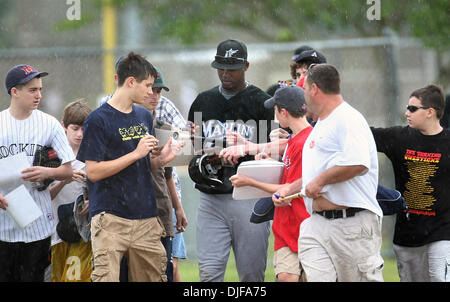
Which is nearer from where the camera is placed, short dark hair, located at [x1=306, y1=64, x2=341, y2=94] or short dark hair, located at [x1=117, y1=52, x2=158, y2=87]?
short dark hair, located at [x1=306, y1=64, x2=341, y2=94]

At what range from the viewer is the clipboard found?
5.84 m

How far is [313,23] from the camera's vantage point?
13227 mm

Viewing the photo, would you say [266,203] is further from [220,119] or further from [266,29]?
[266,29]

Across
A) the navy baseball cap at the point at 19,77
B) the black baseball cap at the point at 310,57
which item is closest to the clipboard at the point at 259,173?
the black baseball cap at the point at 310,57

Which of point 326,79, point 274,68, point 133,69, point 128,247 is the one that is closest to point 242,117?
point 133,69

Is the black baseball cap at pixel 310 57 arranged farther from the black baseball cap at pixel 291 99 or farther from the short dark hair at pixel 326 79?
the short dark hair at pixel 326 79

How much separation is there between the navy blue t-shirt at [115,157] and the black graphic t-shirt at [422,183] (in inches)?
83.0

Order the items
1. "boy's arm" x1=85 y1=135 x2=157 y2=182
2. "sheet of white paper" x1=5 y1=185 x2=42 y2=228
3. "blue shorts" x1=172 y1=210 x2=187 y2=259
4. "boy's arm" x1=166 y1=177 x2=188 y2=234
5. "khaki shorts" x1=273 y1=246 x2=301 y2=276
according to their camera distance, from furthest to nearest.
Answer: "blue shorts" x1=172 y1=210 x2=187 y2=259, "boy's arm" x1=166 y1=177 x2=188 y2=234, "sheet of white paper" x1=5 y1=185 x2=42 y2=228, "khaki shorts" x1=273 y1=246 x2=301 y2=276, "boy's arm" x1=85 y1=135 x2=157 y2=182

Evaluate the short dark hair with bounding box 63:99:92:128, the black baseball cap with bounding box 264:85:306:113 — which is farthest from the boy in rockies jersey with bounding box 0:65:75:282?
the black baseball cap with bounding box 264:85:306:113

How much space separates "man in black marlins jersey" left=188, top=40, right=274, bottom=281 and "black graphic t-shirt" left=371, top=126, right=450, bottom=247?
3.77 feet

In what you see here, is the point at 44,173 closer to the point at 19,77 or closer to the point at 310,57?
the point at 19,77

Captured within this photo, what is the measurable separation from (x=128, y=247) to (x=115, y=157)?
0.67 m

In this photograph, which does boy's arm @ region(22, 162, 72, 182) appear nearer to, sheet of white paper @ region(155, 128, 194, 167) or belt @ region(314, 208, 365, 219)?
sheet of white paper @ region(155, 128, 194, 167)
